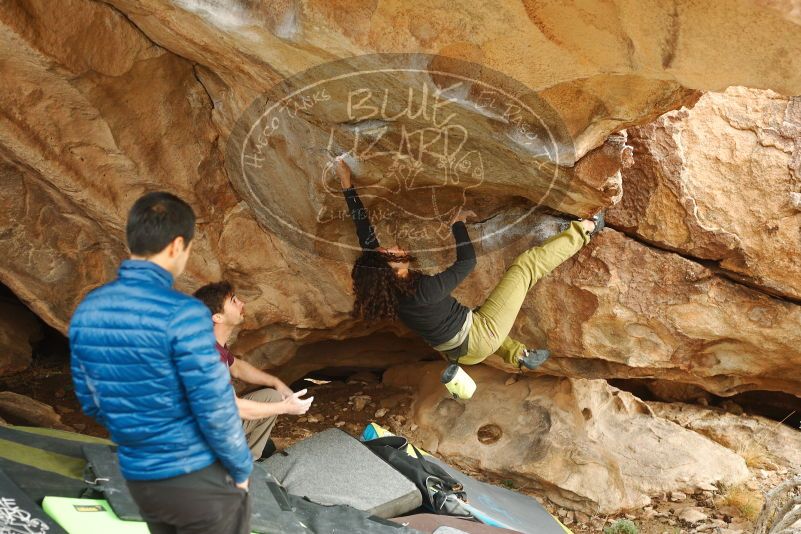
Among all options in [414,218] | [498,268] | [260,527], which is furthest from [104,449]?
[498,268]

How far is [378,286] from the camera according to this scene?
4621 mm

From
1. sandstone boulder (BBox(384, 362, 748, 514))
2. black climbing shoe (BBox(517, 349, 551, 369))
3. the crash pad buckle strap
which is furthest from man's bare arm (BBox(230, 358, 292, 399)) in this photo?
sandstone boulder (BBox(384, 362, 748, 514))

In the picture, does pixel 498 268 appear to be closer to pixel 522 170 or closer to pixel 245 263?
pixel 522 170

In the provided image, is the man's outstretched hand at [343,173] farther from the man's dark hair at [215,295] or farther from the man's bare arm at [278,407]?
the man's bare arm at [278,407]

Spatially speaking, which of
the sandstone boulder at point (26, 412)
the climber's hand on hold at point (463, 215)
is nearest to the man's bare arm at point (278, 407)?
the climber's hand on hold at point (463, 215)

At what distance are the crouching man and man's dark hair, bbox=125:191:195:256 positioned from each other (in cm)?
96

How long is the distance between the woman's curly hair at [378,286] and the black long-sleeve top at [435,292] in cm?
5

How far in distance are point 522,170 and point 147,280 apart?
2301mm

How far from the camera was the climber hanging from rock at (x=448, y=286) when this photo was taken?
4516 millimetres

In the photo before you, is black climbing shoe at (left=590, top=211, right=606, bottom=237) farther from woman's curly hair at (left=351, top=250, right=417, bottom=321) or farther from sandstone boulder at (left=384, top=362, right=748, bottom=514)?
sandstone boulder at (left=384, top=362, right=748, bottom=514)

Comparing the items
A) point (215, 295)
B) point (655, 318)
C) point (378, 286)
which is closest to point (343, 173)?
point (378, 286)

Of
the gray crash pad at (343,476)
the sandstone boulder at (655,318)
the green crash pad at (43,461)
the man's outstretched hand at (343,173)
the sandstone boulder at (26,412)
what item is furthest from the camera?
the sandstone boulder at (26,412)

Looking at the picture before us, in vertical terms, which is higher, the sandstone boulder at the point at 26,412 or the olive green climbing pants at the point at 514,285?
the olive green climbing pants at the point at 514,285

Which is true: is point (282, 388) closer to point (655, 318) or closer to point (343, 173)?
point (343, 173)
